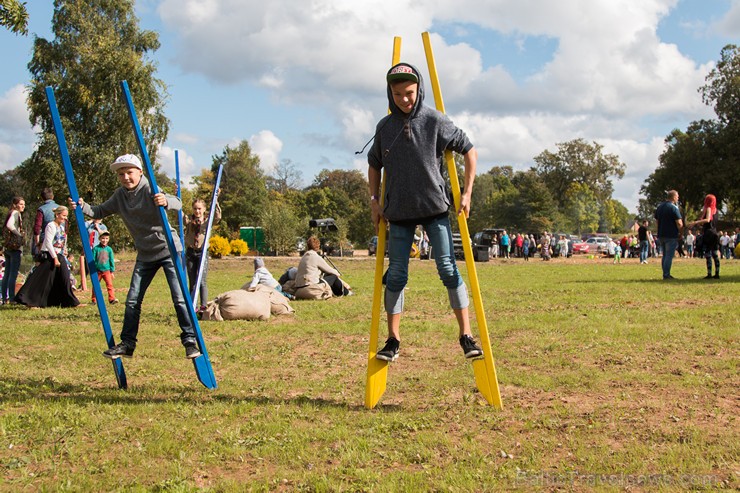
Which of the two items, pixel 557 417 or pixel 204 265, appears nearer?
pixel 557 417

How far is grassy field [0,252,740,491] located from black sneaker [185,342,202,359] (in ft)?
1.15

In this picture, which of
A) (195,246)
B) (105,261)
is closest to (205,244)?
(195,246)

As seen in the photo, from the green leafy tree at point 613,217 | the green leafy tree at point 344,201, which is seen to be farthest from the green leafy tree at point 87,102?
the green leafy tree at point 613,217

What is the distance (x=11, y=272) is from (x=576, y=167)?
96.5m

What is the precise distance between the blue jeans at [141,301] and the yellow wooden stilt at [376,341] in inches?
66.9

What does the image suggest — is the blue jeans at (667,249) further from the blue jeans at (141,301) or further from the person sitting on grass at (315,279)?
the blue jeans at (141,301)

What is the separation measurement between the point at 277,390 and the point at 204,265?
5.85 meters

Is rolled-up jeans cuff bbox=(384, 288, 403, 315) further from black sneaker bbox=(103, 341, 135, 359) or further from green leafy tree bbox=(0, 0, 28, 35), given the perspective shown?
green leafy tree bbox=(0, 0, 28, 35)

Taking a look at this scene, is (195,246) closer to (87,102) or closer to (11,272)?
(11,272)

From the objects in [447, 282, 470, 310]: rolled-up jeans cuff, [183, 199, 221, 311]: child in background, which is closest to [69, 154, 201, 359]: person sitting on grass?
[447, 282, 470, 310]: rolled-up jeans cuff

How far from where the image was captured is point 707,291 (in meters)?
13.6

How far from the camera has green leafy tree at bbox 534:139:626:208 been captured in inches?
3979

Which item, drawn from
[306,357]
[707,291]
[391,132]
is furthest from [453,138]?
[707,291]

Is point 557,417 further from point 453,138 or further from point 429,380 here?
point 453,138
